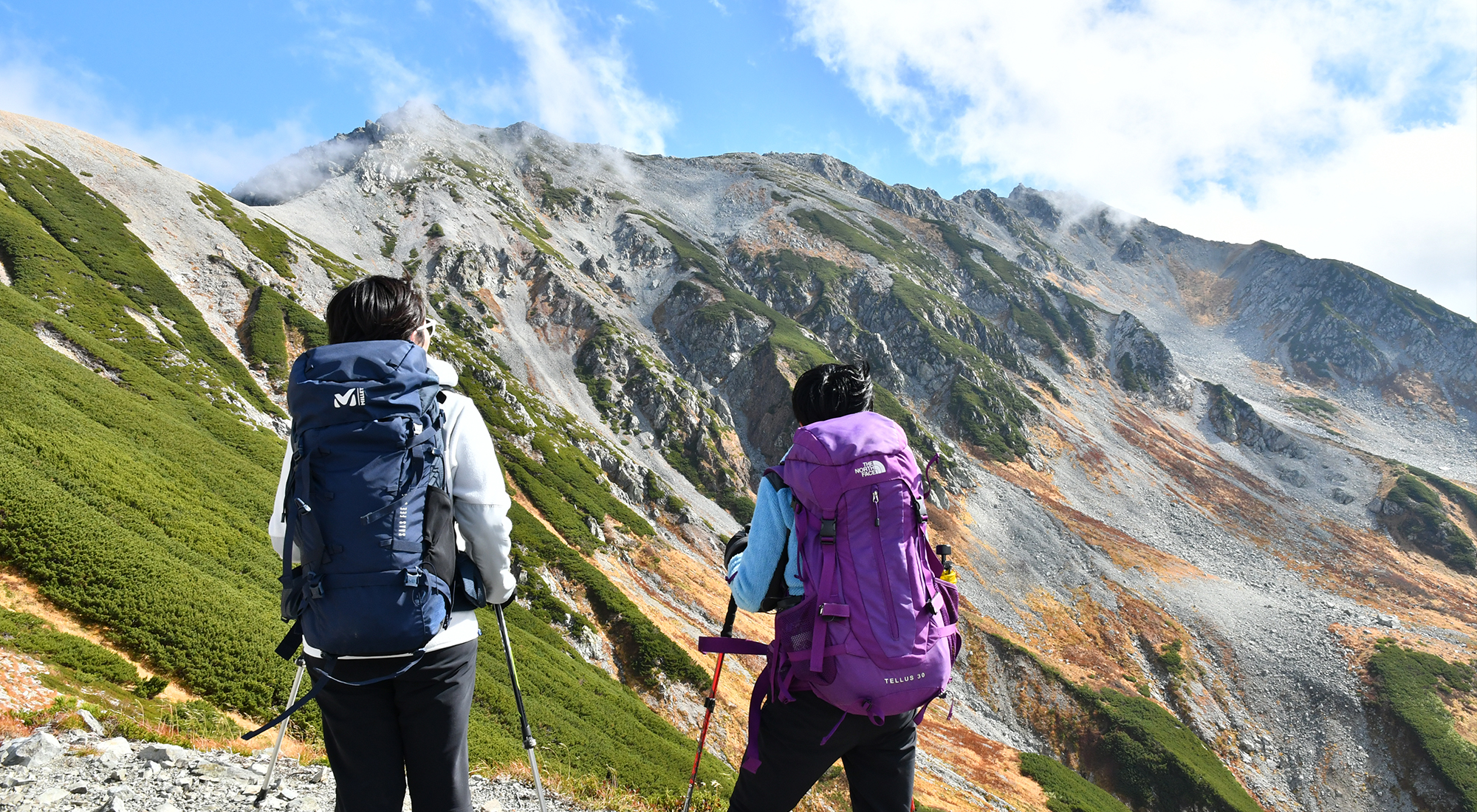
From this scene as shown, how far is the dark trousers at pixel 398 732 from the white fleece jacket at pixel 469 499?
20 cm

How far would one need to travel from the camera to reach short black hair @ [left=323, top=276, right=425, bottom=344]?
3.46 meters

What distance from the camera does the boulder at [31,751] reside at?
559 centimetres

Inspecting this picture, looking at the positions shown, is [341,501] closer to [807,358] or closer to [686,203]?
[807,358]

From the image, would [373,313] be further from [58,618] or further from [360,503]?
[58,618]

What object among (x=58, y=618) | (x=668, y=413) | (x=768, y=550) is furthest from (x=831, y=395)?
(x=668, y=413)

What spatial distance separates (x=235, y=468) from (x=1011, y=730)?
52.5 meters

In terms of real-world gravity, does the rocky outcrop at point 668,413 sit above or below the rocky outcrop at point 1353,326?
below

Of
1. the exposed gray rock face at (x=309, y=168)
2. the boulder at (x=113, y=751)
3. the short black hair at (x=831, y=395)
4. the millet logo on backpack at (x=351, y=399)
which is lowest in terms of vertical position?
the boulder at (x=113, y=751)

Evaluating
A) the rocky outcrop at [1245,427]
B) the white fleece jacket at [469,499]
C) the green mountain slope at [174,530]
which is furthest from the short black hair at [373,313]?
the rocky outcrop at [1245,427]

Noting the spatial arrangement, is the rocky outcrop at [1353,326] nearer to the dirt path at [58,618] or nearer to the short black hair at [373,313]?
the short black hair at [373,313]

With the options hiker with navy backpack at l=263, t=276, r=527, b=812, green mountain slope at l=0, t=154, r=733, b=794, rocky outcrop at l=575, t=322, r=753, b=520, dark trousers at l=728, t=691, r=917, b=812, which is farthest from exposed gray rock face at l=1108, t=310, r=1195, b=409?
hiker with navy backpack at l=263, t=276, r=527, b=812

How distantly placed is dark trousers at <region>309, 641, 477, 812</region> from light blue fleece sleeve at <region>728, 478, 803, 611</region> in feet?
5.54

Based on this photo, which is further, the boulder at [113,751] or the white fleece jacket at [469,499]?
the boulder at [113,751]

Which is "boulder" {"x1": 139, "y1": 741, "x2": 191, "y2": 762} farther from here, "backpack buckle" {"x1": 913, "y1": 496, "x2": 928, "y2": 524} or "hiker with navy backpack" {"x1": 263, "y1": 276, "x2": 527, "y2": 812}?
"backpack buckle" {"x1": 913, "y1": 496, "x2": 928, "y2": 524}
